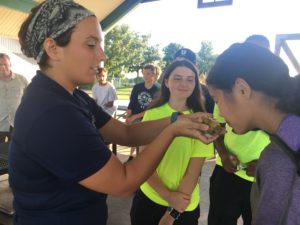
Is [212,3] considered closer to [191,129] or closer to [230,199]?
[230,199]

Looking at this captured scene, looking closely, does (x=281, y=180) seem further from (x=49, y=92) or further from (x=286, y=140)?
(x=49, y=92)

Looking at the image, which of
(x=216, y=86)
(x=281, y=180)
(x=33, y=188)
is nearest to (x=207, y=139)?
(x=216, y=86)

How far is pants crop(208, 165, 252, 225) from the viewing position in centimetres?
224

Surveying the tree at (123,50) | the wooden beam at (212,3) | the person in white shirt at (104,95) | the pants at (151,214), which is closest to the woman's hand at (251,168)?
the pants at (151,214)

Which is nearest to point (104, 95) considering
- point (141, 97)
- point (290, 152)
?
point (141, 97)

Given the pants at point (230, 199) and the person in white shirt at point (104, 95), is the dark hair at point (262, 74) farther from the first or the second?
the person in white shirt at point (104, 95)

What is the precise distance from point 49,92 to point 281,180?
2.70 ft

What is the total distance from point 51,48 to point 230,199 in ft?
5.75

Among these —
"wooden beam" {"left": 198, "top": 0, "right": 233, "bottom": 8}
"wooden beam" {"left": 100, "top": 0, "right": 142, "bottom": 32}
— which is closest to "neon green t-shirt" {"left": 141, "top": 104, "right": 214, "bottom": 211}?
"wooden beam" {"left": 198, "top": 0, "right": 233, "bottom": 8}

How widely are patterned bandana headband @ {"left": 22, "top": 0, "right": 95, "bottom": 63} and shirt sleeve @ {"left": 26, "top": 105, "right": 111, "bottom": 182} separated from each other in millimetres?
295

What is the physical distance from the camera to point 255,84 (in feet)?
3.69

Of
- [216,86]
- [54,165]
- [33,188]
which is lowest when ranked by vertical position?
[33,188]

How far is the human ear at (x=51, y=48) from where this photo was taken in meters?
1.09

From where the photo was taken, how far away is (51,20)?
1.09m
